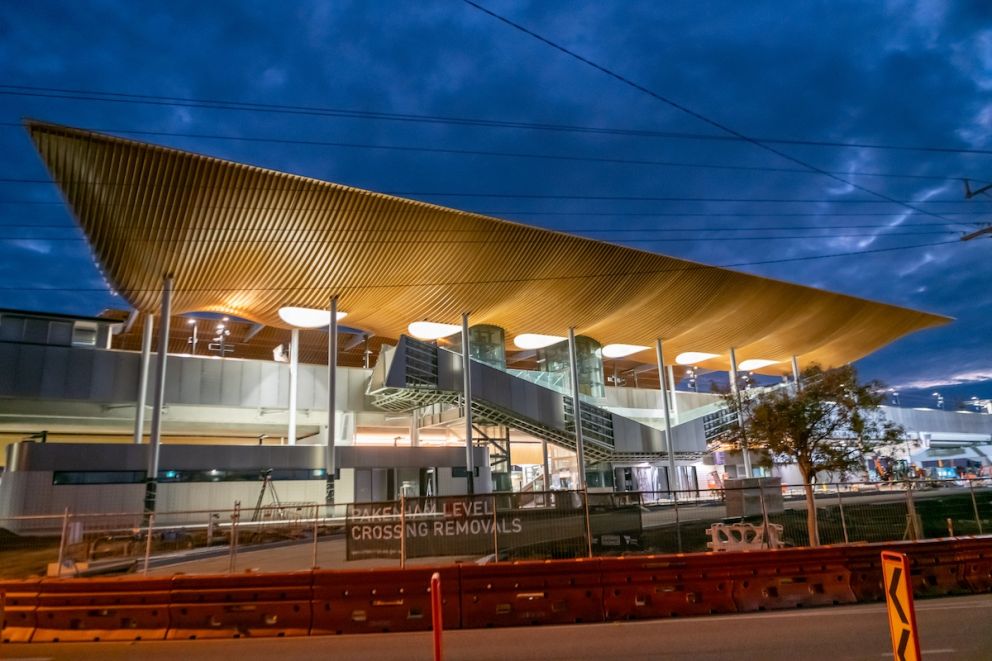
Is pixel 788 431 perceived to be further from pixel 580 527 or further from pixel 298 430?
pixel 298 430

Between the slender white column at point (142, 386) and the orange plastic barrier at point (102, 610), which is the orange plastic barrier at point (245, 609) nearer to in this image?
the orange plastic barrier at point (102, 610)

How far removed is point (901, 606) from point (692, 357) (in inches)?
2196

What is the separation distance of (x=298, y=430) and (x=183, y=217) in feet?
75.4

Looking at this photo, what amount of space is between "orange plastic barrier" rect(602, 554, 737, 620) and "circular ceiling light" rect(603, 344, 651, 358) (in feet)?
134

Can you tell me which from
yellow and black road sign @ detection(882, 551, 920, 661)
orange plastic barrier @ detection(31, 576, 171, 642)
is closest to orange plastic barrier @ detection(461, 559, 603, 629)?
orange plastic barrier @ detection(31, 576, 171, 642)

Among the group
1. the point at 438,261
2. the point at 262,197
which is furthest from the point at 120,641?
the point at 438,261

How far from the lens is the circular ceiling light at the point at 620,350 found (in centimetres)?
5154

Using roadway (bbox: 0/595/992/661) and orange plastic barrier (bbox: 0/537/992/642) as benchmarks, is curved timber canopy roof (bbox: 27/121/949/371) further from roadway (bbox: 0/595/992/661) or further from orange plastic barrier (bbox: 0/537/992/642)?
roadway (bbox: 0/595/992/661)

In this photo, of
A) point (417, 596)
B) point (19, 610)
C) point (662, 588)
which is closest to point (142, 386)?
point (19, 610)

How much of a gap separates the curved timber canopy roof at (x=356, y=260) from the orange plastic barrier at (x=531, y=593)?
871 inches

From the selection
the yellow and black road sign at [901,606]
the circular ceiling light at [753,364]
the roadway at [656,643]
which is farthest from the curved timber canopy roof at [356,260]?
the yellow and black road sign at [901,606]

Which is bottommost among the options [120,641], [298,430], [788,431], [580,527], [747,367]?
[120,641]

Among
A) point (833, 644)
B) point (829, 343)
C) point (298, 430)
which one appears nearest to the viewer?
point (833, 644)

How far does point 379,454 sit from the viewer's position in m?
36.9
